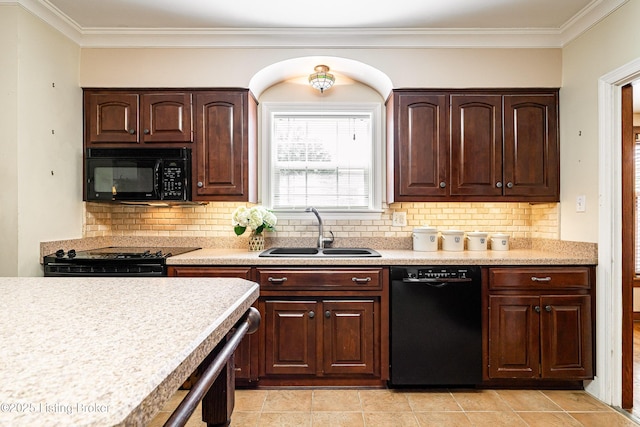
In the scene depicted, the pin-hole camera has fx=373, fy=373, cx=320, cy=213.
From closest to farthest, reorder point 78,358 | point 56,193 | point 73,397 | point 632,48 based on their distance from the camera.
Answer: point 73,397
point 78,358
point 632,48
point 56,193

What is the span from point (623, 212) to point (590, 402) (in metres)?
1.28

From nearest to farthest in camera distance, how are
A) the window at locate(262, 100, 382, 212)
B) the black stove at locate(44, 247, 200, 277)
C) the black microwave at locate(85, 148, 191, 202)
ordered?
the black stove at locate(44, 247, 200, 277) → the black microwave at locate(85, 148, 191, 202) → the window at locate(262, 100, 382, 212)

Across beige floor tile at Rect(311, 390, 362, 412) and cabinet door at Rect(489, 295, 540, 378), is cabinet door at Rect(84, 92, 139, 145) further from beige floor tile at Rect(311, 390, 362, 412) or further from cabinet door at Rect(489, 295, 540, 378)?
cabinet door at Rect(489, 295, 540, 378)

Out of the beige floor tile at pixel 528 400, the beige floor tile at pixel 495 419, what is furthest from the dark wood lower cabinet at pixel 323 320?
the beige floor tile at pixel 528 400

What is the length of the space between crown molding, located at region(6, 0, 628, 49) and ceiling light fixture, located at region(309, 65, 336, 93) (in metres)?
0.20

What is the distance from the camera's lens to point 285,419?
7.44 ft

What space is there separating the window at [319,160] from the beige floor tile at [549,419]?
6.17 feet

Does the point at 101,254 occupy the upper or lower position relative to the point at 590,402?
upper

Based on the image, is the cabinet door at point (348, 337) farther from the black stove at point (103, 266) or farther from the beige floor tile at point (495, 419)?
the black stove at point (103, 266)

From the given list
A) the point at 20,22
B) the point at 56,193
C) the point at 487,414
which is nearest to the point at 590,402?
the point at 487,414

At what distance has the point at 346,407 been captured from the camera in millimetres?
2396

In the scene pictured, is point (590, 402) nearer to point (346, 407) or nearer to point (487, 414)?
point (487, 414)

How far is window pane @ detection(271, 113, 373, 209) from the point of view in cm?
335

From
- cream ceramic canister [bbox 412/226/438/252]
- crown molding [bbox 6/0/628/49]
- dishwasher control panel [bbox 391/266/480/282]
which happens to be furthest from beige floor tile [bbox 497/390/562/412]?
crown molding [bbox 6/0/628/49]
